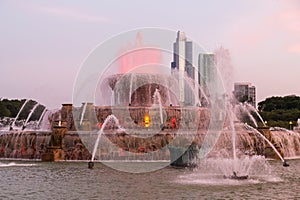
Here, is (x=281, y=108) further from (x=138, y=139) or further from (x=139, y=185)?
(x=139, y=185)

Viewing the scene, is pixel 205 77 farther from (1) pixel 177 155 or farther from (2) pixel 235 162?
(2) pixel 235 162

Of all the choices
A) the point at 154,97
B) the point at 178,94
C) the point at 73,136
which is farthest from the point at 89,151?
the point at 178,94

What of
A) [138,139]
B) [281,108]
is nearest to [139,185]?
[138,139]

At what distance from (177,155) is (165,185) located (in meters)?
7.74

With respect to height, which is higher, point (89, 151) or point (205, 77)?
point (205, 77)

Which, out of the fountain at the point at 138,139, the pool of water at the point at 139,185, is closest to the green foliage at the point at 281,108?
the fountain at the point at 138,139

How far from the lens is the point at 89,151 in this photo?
29.2 m

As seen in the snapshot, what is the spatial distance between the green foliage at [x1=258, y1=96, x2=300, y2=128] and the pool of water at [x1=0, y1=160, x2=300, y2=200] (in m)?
61.3

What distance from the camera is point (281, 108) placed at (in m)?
103

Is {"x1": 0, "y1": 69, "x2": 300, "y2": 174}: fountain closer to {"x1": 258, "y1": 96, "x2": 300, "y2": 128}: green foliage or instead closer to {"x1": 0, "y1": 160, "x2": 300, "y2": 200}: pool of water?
{"x1": 0, "y1": 160, "x2": 300, "y2": 200}: pool of water

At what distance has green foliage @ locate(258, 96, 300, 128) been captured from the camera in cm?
8206

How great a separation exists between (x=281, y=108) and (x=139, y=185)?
89.9m

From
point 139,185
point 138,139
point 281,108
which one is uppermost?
point 281,108

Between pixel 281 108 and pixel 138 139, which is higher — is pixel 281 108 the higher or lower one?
the higher one
